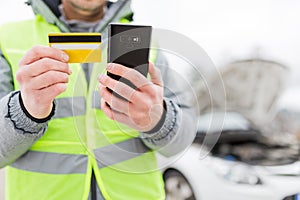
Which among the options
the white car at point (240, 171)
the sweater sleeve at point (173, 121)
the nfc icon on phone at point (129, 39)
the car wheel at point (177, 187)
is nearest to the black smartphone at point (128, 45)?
the nfc icon on phone at point (129, 39)

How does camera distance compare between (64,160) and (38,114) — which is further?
(64,160)

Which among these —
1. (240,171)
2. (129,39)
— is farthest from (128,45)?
(240,171)

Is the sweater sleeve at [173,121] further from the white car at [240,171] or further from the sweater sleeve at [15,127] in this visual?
the white car at [240,171]

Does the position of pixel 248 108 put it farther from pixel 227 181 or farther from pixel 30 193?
pixel 30 193

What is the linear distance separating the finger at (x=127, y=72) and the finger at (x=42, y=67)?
0.19 feet

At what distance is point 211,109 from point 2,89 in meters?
0.33

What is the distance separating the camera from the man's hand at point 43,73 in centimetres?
43

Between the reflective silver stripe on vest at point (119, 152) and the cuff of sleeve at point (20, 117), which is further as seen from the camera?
the reflective silver stripe on vest at point (119, 152)

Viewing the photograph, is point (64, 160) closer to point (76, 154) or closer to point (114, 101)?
point (76, 154)

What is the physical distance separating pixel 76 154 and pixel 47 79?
205 millimetres

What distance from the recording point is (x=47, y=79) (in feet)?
1.40

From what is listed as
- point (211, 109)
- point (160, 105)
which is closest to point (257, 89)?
point (211, 109)

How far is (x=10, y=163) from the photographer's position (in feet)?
1.89

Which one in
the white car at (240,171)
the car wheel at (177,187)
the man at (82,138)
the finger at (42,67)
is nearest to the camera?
the finger at (42,67)
